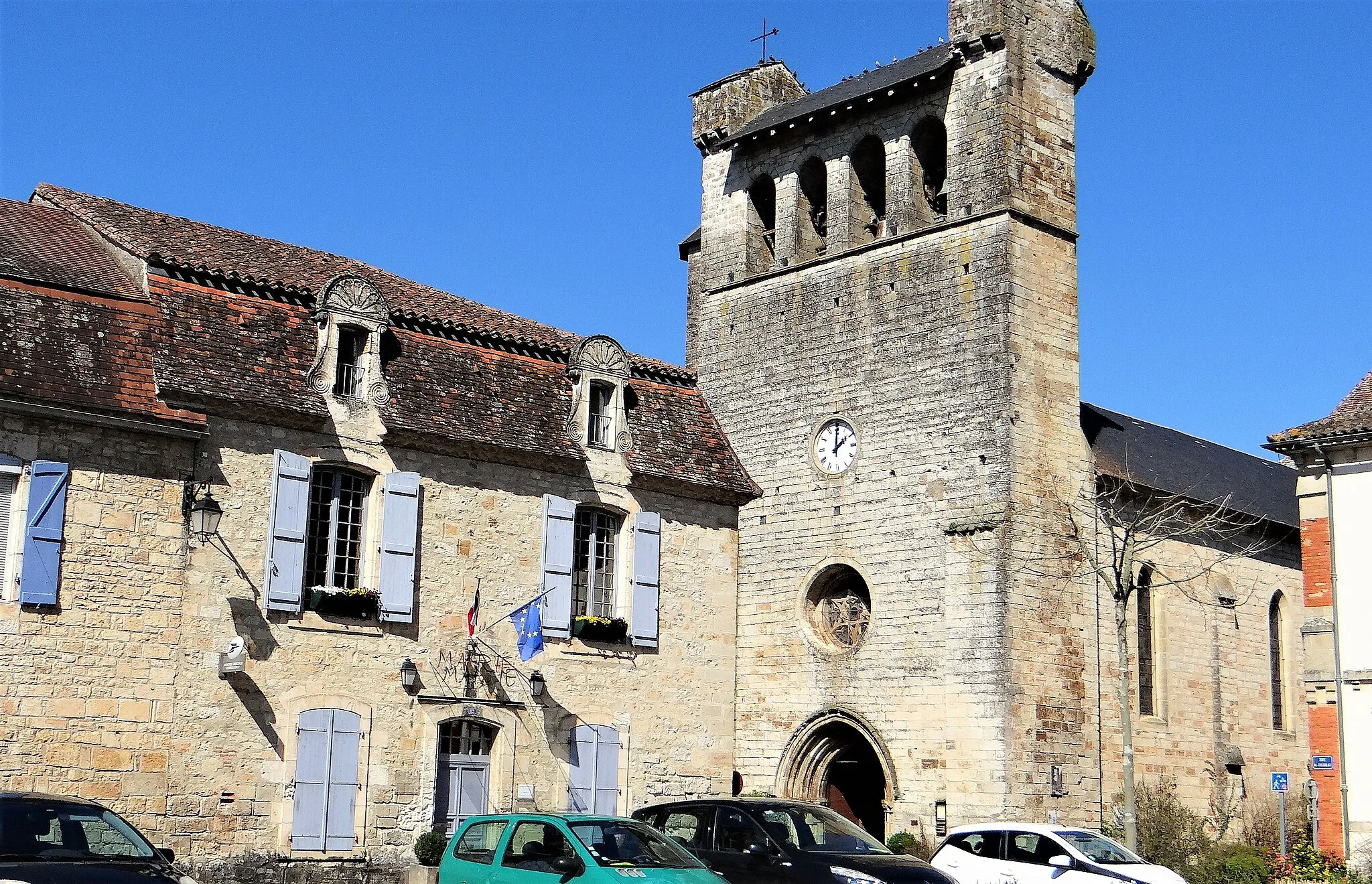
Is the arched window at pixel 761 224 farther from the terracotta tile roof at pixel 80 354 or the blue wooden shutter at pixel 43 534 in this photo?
the blue wooden shutter at pixel 43 534

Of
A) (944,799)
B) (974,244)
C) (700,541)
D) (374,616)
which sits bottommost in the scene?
(944,799)

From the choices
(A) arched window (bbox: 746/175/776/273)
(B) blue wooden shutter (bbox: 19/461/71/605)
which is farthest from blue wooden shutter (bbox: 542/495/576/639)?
(A) arched window (bbox: 746/175/776/273)

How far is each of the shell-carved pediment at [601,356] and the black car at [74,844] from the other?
10157 millimetres

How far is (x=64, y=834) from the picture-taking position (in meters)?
9.73

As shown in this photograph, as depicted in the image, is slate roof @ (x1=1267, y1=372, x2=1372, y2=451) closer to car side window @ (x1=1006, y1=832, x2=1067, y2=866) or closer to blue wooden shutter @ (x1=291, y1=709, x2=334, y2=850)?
car side window @ (x1=1006, y1=832, x2=1067, y2=866)

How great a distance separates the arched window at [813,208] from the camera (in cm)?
2795

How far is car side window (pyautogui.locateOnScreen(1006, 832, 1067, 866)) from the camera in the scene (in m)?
14.5

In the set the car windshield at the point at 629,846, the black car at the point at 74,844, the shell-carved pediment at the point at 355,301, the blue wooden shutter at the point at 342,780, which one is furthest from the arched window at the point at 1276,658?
the black car at the point at 74,844

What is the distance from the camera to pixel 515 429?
18125 millimetres

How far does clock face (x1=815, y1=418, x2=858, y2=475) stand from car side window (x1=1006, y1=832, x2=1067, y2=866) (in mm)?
11374

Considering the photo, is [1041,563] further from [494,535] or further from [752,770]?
[494,535]

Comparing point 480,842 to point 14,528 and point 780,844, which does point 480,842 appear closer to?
point 780,844

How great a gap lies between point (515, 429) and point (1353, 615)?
38.6 feet

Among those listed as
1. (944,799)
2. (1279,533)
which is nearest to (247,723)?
(944,799)
